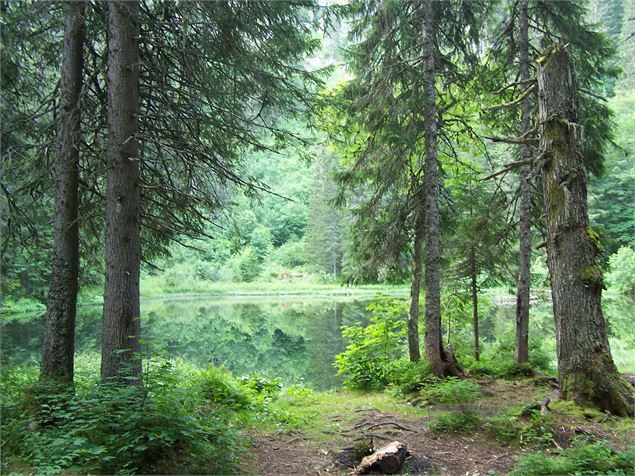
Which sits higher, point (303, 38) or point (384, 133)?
point (303, 38)

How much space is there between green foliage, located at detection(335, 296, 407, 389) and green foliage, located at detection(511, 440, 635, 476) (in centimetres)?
491

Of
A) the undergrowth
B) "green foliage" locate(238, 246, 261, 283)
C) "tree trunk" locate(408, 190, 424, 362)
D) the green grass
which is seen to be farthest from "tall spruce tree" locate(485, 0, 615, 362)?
"green foliage" locate(238, 246, 261, 283)

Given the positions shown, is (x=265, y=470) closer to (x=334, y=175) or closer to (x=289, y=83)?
(x=289, y=83)

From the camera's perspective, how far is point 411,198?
8.49 metres

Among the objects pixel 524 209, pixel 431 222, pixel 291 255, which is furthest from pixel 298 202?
pixel 291 255

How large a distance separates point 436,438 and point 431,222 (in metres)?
3.70

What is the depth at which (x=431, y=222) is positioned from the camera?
7.80 metres

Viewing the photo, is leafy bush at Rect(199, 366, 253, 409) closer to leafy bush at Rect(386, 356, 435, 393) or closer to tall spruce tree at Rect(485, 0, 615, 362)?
A: leafy bush at Rect(386, 356, 435, 393)

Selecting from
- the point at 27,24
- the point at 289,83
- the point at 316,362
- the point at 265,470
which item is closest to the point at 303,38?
the point at 289,83

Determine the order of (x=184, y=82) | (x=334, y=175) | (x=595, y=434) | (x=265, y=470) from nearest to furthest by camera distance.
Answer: (x=265, y=470) → (x=595, y=434) → (x=184, y=82) → (x=334, y=175)

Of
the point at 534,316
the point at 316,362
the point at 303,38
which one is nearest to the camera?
the point at 303,38

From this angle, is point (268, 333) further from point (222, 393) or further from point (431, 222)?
point (222, 393)

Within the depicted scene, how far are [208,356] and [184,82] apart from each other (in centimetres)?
1282

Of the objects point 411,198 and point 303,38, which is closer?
point 303,38
